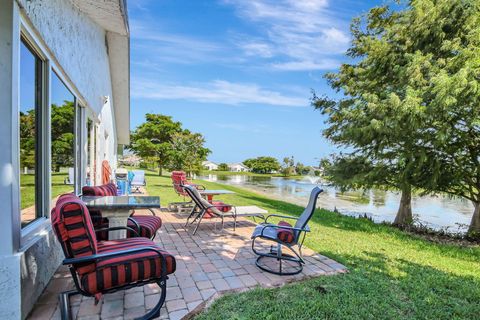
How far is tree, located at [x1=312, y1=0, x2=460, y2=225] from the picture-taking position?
24.6 ft

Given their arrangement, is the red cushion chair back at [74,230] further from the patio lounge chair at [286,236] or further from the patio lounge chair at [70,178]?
the patio lounge chair at [70,178]

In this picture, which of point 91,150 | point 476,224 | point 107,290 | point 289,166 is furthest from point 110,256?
point 289,166

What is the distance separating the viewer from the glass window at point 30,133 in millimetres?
2541

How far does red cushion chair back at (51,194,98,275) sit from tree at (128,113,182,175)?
21.8 m

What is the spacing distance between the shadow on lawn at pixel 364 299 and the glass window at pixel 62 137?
9.15 feet

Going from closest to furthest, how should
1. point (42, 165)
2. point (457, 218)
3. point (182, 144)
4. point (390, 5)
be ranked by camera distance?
point (42, 165) < point (390, 5) < point (457, 218) < point (182, 144)

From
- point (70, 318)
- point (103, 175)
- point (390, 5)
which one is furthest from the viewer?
point (390, 5)

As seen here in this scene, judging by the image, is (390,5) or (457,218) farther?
(457,218)

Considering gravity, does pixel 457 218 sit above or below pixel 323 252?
below

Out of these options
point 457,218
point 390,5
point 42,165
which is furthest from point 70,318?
point 457,218

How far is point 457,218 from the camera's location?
12.0 m

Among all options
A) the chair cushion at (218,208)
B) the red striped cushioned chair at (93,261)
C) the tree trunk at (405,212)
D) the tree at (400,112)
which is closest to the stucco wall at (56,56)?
the red striped cushioned chair at (93,261)

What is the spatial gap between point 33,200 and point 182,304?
6.32 feet

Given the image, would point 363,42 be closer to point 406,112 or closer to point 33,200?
point 406,112
